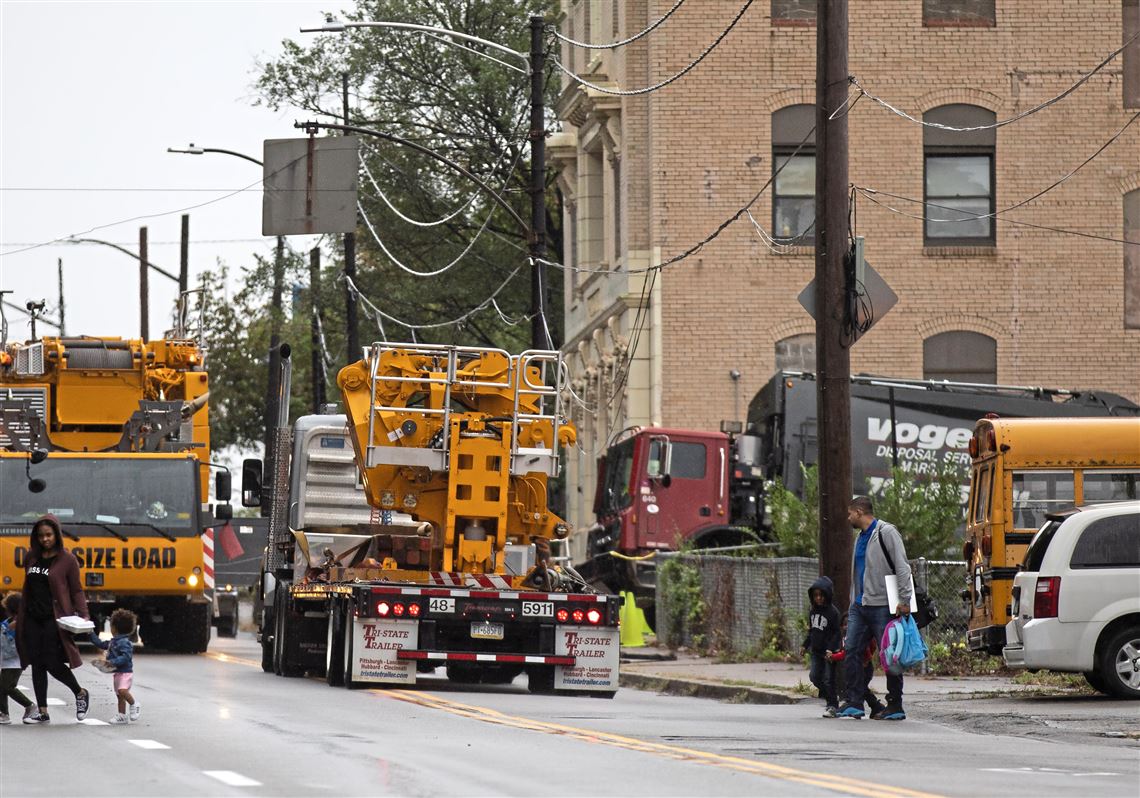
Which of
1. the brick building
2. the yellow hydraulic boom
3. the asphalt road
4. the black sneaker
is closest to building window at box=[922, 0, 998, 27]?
the brick building

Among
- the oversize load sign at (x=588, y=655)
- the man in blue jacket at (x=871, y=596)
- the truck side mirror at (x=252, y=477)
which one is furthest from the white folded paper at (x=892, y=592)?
the truck side mirror at (x=252, y=477)

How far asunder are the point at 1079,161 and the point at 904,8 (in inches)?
156

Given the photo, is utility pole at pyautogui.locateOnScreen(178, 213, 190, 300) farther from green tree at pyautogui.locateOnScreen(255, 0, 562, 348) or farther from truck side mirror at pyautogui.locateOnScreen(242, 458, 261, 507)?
truck side mirror at pyautogui.locateOnScreen(242, 458, 261, 507)

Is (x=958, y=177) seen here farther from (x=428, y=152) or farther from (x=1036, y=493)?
(x=1036, y=493)

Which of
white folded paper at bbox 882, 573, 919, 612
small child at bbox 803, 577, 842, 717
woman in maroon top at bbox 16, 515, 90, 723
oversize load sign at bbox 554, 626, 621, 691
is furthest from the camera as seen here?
oversize load sign at bbox 554, 626, 621, 691

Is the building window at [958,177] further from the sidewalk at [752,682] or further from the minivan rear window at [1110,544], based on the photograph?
the minivan rear window at [1110,544]

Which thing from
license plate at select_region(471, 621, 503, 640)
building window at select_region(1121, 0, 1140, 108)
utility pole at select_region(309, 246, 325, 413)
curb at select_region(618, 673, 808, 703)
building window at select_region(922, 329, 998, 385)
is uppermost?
building window at select_region(1121, 0, 1140, 108)

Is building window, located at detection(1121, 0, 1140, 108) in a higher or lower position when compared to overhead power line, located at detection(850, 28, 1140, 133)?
higher

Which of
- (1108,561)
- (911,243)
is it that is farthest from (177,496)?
(911,243)

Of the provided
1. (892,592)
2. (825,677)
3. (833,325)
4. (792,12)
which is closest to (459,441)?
(833,325)

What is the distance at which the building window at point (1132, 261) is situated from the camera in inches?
1502

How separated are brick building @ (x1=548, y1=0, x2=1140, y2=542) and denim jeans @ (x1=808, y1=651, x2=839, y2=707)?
19.4m

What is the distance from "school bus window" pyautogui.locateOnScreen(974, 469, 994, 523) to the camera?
72.5 feet

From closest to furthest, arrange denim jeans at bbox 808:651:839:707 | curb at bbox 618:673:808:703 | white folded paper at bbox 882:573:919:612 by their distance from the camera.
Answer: white folded paper at bbox 882:573:919:612 → denim jeans at bbox 808:651:839:707 → curb at bbox 618:673:808:703
